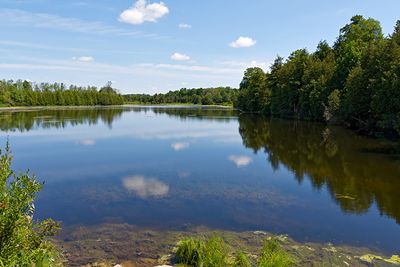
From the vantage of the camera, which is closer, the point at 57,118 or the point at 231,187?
the point at 231,187

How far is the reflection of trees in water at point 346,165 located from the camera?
15305mm

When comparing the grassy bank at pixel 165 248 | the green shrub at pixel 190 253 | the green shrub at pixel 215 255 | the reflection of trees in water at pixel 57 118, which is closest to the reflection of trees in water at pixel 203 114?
the reflection of trees in water at pixel 57 118

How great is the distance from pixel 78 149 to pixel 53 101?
121936mm

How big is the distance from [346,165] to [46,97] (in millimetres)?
135756

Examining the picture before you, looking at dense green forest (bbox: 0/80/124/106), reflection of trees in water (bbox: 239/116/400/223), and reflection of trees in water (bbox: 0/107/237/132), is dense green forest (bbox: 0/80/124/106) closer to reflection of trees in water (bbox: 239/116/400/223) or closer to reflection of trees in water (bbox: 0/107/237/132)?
reflection of trees in water (bbox: 0/107/237/132)

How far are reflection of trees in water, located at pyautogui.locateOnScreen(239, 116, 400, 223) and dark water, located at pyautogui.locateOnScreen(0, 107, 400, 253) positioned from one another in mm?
51

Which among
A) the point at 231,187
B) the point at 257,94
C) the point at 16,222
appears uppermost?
the point at 257,94

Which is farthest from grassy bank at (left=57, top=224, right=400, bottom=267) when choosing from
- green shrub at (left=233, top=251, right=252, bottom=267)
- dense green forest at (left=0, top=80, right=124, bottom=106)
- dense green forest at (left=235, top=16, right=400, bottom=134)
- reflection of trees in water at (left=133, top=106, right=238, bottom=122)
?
dense green forest at (left=0, top=80, right=124, bottom=106)

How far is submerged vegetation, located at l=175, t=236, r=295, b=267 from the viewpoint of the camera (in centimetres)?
833

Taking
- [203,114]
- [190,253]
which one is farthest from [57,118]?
[190,253]

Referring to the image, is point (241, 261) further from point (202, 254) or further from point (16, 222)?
point (16, 222)

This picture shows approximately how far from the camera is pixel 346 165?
73.8 feet

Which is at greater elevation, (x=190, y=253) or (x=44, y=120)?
(x=44, y=120)

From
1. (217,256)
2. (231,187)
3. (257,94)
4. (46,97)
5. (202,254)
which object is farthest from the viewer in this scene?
(46,97)
